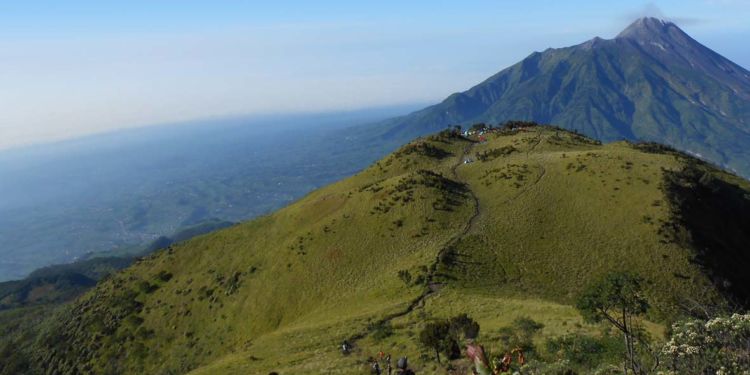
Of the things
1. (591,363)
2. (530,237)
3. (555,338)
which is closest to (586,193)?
(530,237)

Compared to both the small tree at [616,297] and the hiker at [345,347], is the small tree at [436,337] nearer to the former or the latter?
the hiker at [345,347]

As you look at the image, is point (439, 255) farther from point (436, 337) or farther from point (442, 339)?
point (442, 339)

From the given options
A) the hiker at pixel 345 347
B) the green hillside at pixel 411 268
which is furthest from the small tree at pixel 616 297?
the hiker at pixel 345 347

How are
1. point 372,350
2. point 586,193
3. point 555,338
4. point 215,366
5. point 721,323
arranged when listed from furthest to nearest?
1. point 586,193
2. point 215,366
3. point 372,350
4. point 555,338
5. point 721,323

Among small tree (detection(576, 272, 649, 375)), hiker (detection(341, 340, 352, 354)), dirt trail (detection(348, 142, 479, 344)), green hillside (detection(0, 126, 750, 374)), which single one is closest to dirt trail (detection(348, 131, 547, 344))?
dirt trail (detection(348, 142, 479, 344))

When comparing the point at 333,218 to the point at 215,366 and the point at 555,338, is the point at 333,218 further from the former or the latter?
the point at 555,338

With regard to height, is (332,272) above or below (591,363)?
below

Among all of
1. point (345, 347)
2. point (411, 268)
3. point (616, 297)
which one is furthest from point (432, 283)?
point (616, 297)

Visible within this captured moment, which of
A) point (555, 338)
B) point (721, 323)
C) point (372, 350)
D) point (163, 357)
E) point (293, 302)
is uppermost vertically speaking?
point (721, 323)

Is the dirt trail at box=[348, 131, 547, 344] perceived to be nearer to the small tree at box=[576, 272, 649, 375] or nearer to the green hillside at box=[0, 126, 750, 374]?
the green hillside at box=[0, 126, 750, 374]
